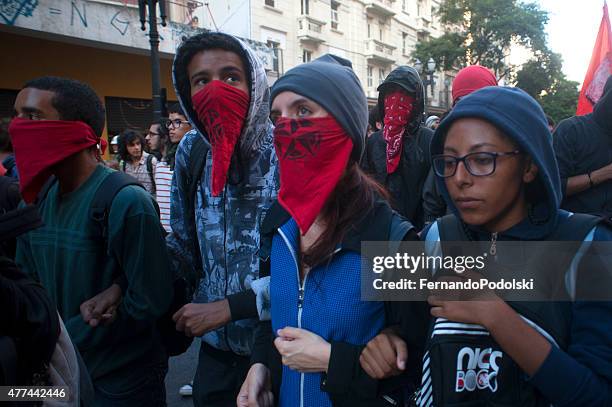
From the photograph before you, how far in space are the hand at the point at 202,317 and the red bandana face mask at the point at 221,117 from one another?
489mm

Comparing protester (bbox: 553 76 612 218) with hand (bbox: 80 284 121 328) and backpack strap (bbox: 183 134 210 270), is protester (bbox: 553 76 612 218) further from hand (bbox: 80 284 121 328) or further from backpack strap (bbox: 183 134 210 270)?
hand (bbox: 80 284 121 328)

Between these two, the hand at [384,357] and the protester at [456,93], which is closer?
the hand at [384,357]

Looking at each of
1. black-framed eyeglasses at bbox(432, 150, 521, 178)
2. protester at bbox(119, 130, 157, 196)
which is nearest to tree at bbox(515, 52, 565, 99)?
protester at bbox(119, 130, 157, 196)

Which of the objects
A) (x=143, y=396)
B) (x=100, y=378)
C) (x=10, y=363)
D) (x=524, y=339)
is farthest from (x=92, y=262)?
(x=524, y=339)

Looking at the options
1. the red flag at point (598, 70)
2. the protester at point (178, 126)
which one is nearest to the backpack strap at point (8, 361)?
the red flag at point (598, 70)

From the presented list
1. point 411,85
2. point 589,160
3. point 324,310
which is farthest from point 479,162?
point 411,85

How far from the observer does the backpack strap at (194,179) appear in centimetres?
203

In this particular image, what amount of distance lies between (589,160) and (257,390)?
2.35 metres

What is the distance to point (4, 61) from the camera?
9750 millimetres

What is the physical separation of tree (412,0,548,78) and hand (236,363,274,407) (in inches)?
1164

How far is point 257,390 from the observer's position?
55.9 inches

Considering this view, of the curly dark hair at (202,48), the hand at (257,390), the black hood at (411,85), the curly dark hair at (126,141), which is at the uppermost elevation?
the curly dark hair at (126,141)

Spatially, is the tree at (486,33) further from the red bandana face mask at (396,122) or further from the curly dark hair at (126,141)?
the red bandana face mask at (396,122)

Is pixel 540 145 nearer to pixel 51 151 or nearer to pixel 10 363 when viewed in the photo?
pixel 10 363
